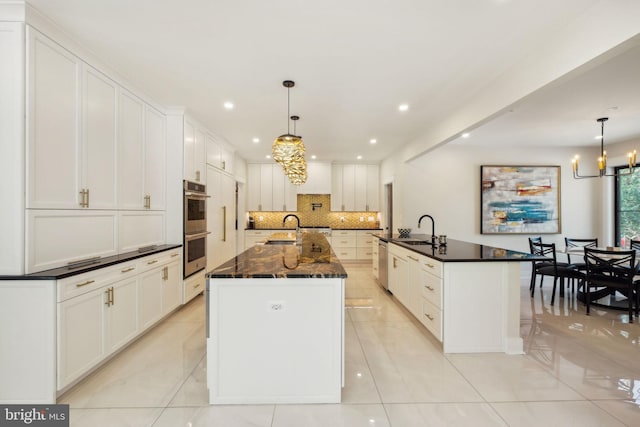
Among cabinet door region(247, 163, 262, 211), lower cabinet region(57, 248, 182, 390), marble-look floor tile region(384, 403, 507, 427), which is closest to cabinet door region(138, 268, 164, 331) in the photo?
lower cabinet region(57, 248, 182, 390)

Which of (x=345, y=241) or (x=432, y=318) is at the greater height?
(x=345, y=241)

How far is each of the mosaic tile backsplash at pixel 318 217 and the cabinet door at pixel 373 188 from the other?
323 millimetres

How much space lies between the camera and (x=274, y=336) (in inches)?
77.5

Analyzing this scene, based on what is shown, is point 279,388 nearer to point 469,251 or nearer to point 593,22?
point 469,251

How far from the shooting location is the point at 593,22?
1842 millimetres

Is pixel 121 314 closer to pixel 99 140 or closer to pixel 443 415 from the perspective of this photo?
pixel 99 140

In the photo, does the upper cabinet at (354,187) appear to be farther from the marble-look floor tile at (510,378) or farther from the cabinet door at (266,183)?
the marble-look floor tile at (510,378)

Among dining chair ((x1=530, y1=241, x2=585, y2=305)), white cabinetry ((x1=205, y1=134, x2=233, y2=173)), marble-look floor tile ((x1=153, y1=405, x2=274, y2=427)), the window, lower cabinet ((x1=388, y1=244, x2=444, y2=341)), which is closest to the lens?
marble-look floor tile ((x1=153, y1=405, x2=274, y2=427))

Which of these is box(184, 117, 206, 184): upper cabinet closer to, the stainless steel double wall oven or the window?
the stainless steel double wall oven

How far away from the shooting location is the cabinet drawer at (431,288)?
279 centimetres

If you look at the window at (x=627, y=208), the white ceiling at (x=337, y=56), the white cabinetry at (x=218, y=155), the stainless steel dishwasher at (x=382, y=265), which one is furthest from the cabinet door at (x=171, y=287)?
the window at (x=627, y=208)

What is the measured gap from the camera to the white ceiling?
1936mm

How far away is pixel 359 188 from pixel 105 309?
6195 millimetres

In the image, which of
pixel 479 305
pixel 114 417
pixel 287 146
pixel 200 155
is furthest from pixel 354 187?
pixel 114 417
